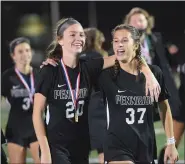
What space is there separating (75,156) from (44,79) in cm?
77

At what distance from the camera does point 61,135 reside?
559 centimetres

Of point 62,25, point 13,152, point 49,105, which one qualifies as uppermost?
point 62,25

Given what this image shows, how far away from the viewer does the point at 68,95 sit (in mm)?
5613

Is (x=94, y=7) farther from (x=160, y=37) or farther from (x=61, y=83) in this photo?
(x=61, y=83)

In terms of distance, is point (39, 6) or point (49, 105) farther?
point (39, 6)

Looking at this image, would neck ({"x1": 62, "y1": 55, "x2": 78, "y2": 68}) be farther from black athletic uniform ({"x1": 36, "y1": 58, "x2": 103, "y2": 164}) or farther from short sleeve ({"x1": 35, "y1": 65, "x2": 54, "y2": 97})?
short sleeve ({"x1": 35, "y1": 65, "x2": 54, "y2": 97})

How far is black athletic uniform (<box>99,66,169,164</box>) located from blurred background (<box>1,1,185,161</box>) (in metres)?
18.9

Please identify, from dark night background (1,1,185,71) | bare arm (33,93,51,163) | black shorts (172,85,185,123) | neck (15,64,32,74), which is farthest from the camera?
dark night background (1,1,185,71)

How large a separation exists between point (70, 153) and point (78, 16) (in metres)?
22.4

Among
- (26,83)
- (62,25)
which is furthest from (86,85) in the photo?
(26,83)

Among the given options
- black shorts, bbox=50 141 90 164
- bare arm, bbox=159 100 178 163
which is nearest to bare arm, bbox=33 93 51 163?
black shorts, bbox=50 141 90 164

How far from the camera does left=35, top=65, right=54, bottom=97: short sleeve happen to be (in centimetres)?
549

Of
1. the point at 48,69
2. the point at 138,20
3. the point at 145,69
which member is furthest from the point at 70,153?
the point at 138,20

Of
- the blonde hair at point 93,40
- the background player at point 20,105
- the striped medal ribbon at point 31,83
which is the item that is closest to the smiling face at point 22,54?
the background player at point 20,105
